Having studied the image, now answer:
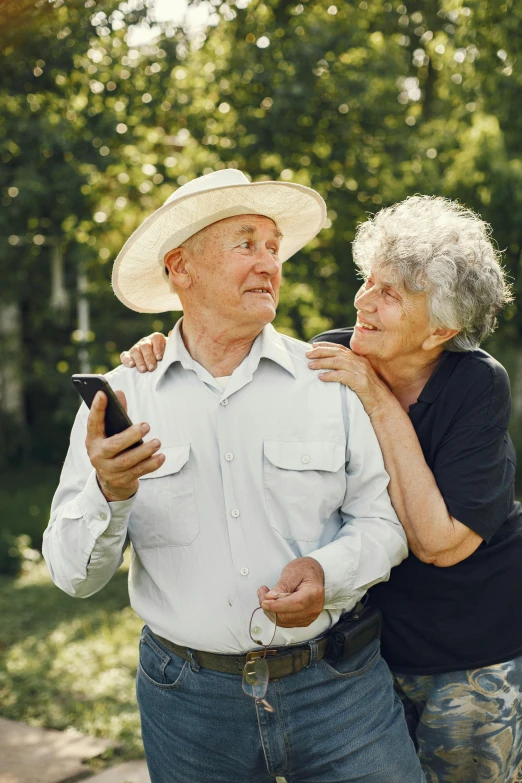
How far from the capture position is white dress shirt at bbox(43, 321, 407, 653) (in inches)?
87.0

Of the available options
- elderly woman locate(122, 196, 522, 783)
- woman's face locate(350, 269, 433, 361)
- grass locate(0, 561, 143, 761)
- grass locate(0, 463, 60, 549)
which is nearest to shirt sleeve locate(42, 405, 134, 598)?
elderly woman locate(122, 196, 522, 783)

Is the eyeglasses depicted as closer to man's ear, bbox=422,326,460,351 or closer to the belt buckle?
the belt buckle

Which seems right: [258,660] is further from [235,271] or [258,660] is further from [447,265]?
[447,265]

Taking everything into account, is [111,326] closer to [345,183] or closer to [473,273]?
[345,183]

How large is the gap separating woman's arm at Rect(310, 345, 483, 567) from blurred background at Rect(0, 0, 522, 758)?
16.6 ft

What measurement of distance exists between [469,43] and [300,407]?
7.21m

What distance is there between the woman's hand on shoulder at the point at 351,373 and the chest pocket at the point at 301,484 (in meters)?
0.18

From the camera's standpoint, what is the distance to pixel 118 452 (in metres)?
1.95

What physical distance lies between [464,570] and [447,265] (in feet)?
2.75

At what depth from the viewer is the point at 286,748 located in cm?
221

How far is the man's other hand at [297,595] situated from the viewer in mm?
2010

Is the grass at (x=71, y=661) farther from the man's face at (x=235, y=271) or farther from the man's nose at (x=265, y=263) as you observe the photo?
the man's nose at (x=265, y=263)

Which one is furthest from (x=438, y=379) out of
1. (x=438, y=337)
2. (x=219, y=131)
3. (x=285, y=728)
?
(x=219, y=131)

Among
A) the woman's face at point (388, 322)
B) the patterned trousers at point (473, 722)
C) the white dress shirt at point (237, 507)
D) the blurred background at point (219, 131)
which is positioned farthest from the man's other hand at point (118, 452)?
the blurred background at point (219, 131)
